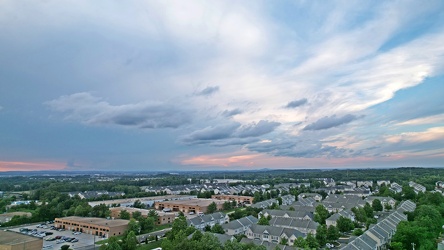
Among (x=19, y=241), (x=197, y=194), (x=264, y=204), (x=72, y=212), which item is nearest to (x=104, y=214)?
(x=72, y=212)

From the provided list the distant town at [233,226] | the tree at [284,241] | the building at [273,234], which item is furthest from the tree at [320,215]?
the tree at [284,241]

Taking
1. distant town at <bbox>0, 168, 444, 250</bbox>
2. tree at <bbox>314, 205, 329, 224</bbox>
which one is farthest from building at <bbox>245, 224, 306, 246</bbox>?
tree at <bbox>314, 205, 329, 224</bbox>

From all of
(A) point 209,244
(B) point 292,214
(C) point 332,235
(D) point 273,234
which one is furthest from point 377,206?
(A) point 209,244

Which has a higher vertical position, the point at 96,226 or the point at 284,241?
the point at 96,226

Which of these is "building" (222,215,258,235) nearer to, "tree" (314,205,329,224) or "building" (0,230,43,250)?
"tree" (314,205,329,224)

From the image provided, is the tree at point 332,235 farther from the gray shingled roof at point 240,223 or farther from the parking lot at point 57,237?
the parking lot at point 57,237

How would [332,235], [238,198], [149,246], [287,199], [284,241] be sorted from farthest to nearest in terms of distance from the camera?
[238,198], [287,199], [149,246], [332,235], [284,241]

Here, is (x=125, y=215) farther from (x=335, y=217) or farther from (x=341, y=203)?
(x=341, y=203)
